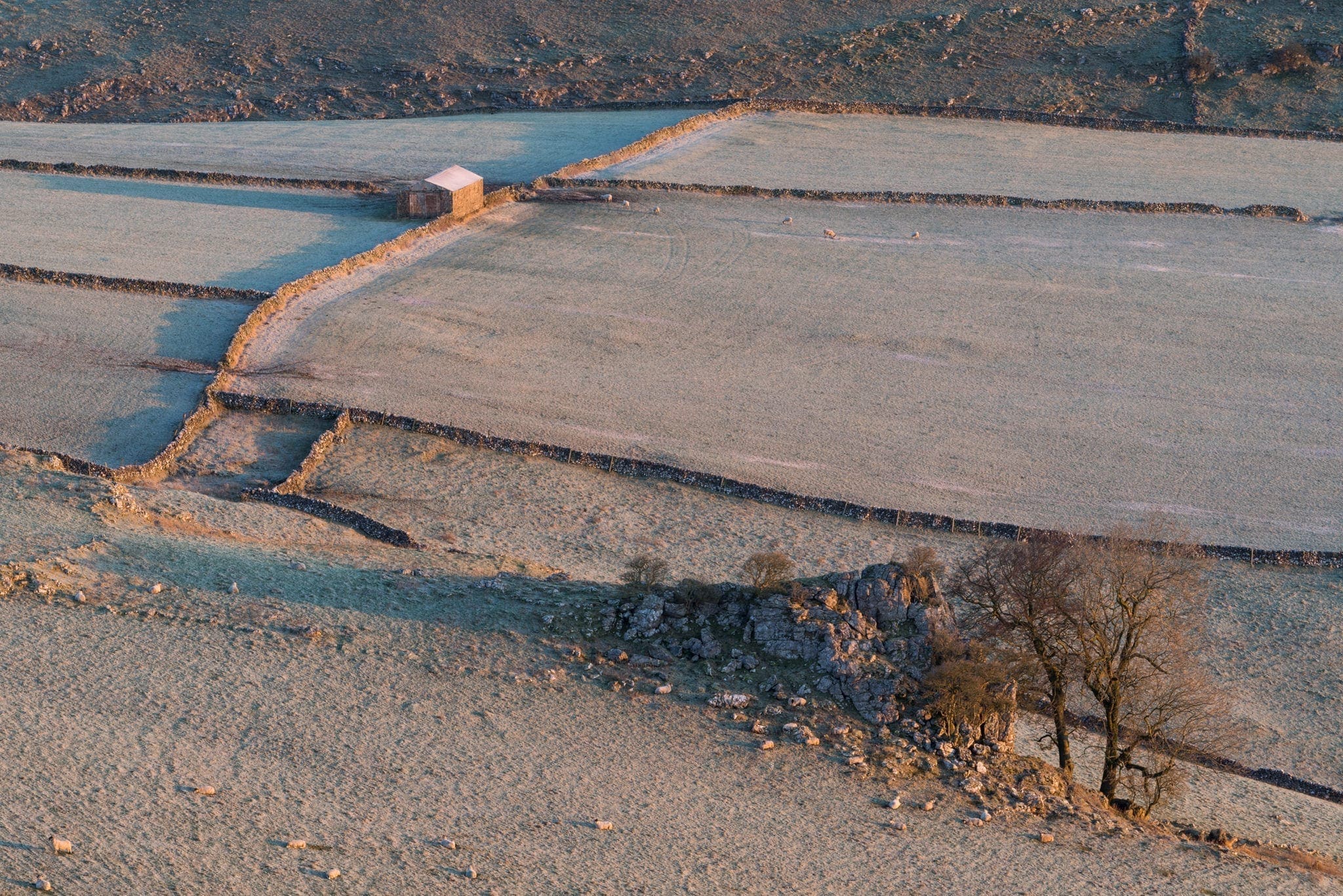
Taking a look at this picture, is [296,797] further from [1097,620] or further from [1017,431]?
[1017,431]

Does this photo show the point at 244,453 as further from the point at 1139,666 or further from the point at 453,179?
the point at 1139,666

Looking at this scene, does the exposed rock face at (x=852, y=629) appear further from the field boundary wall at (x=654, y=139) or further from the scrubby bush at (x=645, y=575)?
the field boundary wall at (x=654, y=139)

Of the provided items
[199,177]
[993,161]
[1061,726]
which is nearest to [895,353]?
[1061,726]

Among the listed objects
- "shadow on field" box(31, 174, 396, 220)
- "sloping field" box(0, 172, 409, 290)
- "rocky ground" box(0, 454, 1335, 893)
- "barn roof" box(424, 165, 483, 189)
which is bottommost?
"rocky ground" box(0, 454, 1335, 893)

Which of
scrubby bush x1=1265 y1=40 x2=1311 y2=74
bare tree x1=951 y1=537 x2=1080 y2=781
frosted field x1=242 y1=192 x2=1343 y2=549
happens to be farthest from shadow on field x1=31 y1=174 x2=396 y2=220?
scrubby bush x1=1265 y1=40 x2=1311 y2=74

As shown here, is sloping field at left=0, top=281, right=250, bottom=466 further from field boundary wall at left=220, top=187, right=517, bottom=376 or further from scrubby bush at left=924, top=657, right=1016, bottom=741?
scrubby bush at left=924, top=657, right=1016, bottom=741

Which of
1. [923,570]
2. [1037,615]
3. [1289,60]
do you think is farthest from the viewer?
[1289,60]
